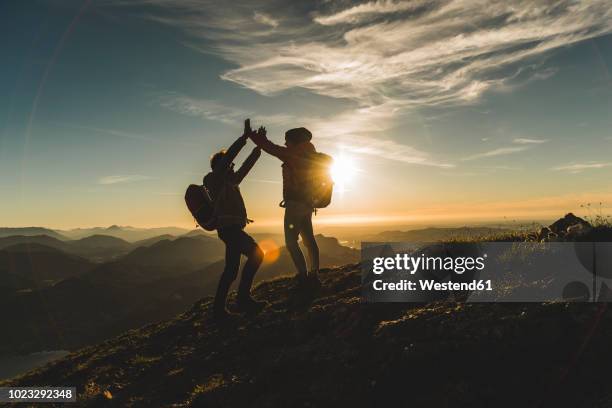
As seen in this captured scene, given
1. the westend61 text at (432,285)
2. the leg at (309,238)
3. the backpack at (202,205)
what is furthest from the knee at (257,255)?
the westend61 text at (432,285)

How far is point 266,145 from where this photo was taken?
26.6 feet

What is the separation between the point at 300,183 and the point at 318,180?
0.40 m

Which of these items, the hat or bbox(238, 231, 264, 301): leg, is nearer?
bbox(238, 231, 264, 301): leg

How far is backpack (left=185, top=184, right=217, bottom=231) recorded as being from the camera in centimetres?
789

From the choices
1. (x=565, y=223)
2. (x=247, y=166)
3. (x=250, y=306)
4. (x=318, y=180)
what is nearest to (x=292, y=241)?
(x=318, y=180)

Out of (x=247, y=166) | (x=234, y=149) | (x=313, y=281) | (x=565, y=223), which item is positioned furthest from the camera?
(x=313, y=281)

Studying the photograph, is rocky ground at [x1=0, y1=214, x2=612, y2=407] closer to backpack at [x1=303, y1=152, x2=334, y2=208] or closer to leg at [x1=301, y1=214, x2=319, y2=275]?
leg at [x1=301, y1=214, x2=319, y2=275]

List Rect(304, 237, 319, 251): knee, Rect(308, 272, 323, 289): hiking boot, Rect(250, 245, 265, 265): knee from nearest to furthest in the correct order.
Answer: Rect(250, 245, 265, 265): knee → Rect(304, 237, 319, 251): knee → Rect(308, 272, 323, 289): hiking boot

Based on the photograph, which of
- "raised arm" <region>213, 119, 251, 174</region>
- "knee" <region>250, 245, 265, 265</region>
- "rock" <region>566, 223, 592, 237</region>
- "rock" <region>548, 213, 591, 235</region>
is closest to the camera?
"rock" <region>566, 223, 592, 237</region>

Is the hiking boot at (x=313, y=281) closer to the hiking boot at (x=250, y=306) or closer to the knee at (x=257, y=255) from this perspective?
the hiking boot at (x=250, y=306)

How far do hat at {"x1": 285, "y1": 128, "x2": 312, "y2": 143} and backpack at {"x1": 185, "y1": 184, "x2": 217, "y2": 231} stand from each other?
81.9 inches

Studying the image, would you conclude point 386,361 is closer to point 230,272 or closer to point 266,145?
point 230,272

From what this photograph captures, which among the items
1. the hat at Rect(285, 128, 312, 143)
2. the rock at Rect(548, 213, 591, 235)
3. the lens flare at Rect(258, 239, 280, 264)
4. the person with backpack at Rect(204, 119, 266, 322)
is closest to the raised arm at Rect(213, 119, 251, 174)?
the person with backpack at Rect(204, 119, 266, 322)

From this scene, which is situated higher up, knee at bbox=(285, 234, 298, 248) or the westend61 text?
knee at bbox=(285, 234, 298, 248)
